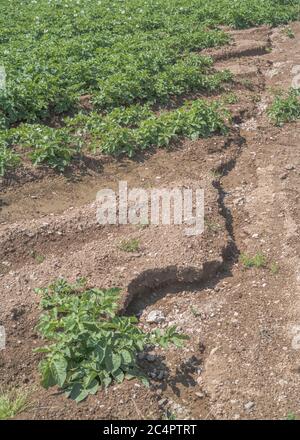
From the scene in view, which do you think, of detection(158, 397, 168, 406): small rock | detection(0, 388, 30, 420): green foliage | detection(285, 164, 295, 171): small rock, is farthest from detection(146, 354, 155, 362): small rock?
detection(285, 164, 295, 171): small rock

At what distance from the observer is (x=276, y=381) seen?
14.0 ft

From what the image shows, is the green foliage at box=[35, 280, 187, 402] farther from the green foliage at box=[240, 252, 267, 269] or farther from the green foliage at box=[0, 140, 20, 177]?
the green foliage at box=[0, 140, 20, 177]

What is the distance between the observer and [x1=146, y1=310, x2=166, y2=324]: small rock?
16.2ft

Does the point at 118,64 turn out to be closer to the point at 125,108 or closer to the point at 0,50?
the point at 125,108

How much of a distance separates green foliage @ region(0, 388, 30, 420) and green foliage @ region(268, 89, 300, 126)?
5.62 metres

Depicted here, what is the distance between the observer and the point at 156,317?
4.96 meters

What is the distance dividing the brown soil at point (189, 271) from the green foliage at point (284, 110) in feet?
1.23

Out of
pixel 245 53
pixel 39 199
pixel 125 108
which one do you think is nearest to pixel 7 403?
pixel 39 199

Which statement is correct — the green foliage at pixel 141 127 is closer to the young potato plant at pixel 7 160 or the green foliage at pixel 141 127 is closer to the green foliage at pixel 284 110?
the green foliage at pixel 284 110

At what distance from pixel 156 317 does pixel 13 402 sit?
1482 mm

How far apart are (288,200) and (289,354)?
2.26m

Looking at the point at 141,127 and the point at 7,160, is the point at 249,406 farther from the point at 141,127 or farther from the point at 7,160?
the point at 141,127

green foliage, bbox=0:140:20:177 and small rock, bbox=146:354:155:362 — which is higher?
green foliage, bbox=0:140:20:177

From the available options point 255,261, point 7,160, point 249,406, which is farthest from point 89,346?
point 7,160
